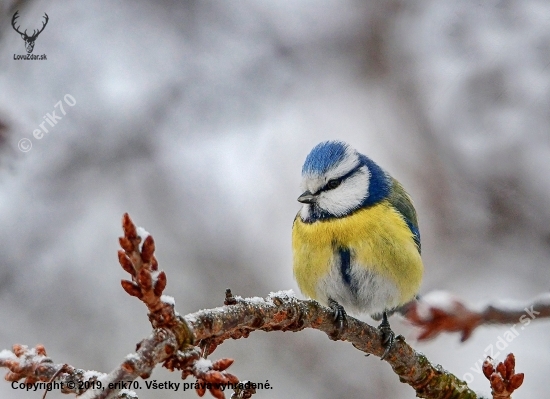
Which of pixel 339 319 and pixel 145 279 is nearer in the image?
pixel 145 279

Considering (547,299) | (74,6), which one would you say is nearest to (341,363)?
(547,299)

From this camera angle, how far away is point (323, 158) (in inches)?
106

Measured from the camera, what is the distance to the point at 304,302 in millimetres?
1915

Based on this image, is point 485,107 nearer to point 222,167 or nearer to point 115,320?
point 222,167

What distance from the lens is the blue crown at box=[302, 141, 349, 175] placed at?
2.68 meters

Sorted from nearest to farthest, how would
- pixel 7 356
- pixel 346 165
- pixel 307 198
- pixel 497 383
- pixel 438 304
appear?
pixel 7 356 → pixel 497 383 → pixel 438 304 → pixel 307 198 → pixel 346 165

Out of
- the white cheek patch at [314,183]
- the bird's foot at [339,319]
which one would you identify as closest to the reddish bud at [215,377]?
the bird's foot at [339,319]

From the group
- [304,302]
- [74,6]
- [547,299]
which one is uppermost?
[74,6]

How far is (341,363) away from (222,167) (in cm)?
164

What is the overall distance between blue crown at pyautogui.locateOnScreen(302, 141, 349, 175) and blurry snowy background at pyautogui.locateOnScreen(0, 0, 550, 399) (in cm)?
115

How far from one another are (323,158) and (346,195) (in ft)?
0.71

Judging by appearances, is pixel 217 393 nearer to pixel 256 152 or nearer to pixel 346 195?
pixel 346 195

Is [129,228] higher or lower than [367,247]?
lower

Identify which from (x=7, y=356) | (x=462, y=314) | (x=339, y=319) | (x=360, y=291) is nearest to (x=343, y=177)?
(x=360, y=291)
